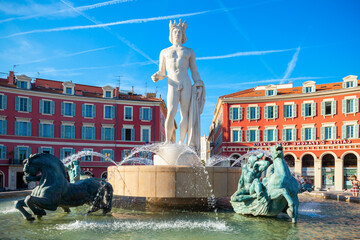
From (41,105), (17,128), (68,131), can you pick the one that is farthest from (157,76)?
(68,131)

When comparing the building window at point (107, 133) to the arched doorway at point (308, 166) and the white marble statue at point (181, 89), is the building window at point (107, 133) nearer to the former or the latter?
the arched doorway at point (308, 166)

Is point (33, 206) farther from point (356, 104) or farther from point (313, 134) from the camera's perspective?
point (356, 104)

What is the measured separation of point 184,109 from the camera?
38.9ft

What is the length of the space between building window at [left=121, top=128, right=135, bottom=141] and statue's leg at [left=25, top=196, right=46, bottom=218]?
126ft

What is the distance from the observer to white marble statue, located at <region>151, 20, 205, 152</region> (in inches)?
462

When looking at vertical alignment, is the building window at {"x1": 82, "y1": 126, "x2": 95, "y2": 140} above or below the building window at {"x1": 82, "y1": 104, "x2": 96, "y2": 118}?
below

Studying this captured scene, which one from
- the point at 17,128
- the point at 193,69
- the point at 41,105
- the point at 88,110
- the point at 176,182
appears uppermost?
the point at 41,105

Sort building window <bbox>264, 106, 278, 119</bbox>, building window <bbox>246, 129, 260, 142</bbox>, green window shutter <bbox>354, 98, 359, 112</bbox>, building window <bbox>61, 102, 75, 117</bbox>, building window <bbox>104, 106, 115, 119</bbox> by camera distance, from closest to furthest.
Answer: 1. green window shutter <bbox>354, 98, 359, 112</bbox>
2. building window <bbox>61, 102, 75, 117</bbox>
3. building window <bbox>264, 106, 278, 119</bbox>
4. building window <bbox>246, 129, 260, 142</bbox>
5. building window <bbox>104, 106, 115, 119</bbox>

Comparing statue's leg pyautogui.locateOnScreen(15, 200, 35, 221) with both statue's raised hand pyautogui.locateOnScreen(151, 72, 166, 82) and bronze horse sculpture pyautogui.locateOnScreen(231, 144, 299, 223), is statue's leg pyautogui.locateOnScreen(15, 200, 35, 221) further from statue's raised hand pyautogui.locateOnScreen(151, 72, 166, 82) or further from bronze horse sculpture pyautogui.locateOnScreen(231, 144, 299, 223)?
statue's raised hand pyautogui.locateOnScreen(151, 72, 166, 82)

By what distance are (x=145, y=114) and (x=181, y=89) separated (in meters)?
35.9

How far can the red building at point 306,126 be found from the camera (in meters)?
39.6

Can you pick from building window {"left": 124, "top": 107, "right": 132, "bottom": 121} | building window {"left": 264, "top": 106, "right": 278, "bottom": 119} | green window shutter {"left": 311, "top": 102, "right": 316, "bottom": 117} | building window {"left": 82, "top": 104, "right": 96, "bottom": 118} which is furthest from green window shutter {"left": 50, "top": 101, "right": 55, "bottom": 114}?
green window shutter {"left": 311, "top": 102, "right": 316, "bottom": 117}

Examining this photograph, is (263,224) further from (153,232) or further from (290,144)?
(290,144)

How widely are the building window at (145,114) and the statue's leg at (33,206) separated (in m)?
39.4
